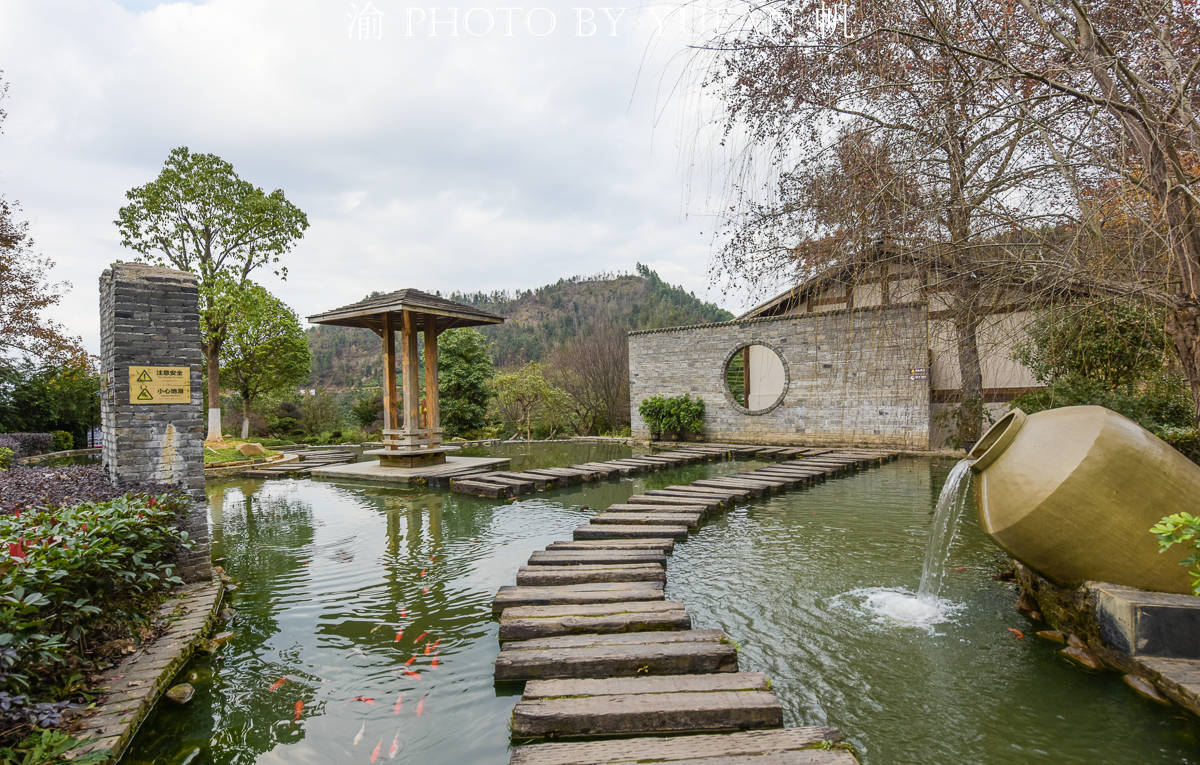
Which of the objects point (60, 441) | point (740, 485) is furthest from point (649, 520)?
point (60, 441)

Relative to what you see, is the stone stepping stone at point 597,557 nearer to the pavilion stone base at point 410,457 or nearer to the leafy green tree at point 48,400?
the pavilion stone base at point 410,457

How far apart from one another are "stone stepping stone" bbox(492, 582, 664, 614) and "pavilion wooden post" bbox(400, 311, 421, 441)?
243 inches

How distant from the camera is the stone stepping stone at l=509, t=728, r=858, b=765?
6.14 ft

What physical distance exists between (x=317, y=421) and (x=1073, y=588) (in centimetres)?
2210

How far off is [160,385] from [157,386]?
2cm

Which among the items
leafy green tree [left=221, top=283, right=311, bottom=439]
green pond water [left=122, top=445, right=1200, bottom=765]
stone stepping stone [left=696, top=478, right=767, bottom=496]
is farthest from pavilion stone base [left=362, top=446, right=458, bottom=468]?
leafy green tree [left=221, top=283, right=311, bottom=439]

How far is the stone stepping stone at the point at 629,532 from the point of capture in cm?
505

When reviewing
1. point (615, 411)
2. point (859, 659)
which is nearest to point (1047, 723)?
point (859, 659)

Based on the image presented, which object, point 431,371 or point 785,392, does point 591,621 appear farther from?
point 785,392

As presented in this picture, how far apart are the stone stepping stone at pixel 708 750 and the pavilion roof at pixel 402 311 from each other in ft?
24.4

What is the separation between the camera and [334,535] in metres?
5.66

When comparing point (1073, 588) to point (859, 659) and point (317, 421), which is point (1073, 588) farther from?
point (317, 421)

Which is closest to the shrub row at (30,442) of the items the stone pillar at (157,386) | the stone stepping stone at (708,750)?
the stone pillar at (157,386)

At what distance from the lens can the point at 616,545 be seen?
4637 millimetres
